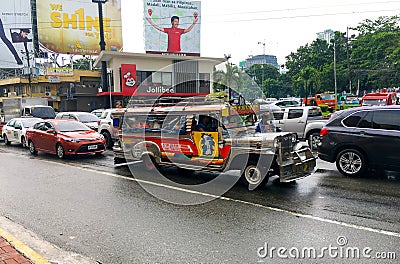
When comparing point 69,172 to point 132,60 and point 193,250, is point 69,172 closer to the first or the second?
point 193,250

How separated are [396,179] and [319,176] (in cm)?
167

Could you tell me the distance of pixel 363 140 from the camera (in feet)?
26.1

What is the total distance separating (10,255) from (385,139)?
743cm

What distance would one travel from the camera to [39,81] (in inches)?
1763

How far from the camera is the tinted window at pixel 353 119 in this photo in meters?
8.30

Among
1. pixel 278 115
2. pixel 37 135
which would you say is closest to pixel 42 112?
pixel 37 135

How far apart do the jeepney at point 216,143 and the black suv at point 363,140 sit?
49.4 inches

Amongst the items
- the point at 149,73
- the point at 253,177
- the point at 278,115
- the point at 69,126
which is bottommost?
the point at 253,177

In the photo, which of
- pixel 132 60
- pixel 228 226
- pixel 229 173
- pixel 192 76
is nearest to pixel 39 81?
pixel 132 60

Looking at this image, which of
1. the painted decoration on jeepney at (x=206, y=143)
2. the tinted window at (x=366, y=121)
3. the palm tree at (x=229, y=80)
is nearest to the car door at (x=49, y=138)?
the palm tree at (x=229, y=80)

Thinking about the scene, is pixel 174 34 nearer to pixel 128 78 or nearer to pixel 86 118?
pixel 128 78

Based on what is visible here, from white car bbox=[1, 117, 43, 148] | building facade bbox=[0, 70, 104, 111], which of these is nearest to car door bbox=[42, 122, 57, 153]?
white car bbox=[1, 117, 43, 148]

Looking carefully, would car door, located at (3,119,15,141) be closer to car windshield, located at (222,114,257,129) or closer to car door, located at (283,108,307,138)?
car door, located at (283,108,307,138)

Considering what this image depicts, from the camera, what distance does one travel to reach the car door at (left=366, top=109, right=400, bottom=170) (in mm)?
7496
